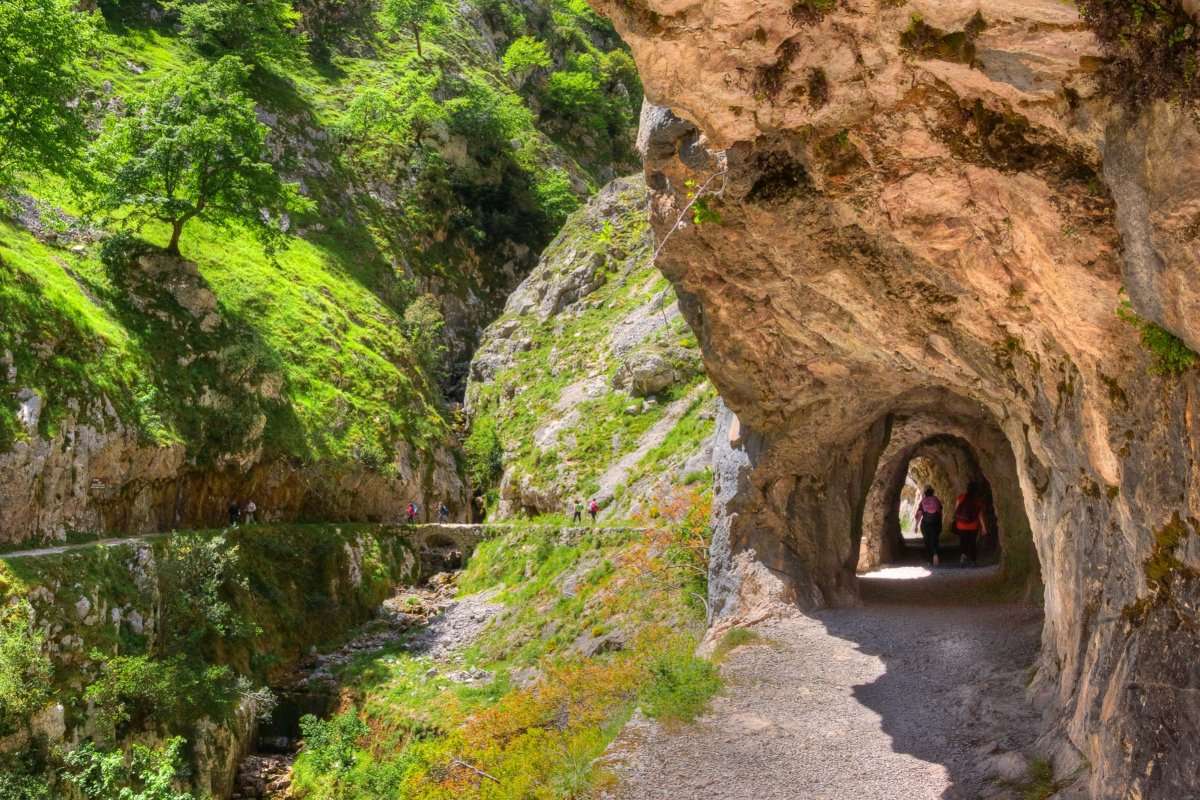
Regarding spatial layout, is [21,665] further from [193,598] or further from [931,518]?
[931,518]

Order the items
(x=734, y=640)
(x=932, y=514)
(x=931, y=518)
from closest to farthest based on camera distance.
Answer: (x=734, y=640) < (x=932, y=514) < (x=931, y=518)

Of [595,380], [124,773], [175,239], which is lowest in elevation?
[124,773]

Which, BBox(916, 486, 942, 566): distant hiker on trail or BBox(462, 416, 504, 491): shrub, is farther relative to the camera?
BBox(462, 416, 504, 491): shrub

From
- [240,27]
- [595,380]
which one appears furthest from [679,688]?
[240,27]

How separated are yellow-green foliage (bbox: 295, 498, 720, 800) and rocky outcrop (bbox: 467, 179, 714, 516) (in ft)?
10.9

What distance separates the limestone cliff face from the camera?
5324mm

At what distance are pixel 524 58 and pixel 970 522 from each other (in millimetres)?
54471

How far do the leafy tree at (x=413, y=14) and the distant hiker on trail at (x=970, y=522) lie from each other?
170ft

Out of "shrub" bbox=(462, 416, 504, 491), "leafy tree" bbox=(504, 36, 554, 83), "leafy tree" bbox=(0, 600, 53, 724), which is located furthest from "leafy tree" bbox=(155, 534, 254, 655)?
"leafy tree" bbox=(504, 36, 554, 83)

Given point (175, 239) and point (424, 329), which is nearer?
point (175, 239)

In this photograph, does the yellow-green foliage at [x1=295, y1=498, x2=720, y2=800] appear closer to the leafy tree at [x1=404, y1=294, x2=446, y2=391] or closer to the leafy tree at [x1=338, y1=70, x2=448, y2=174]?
the leafy tree at [x1=404, y1=294, x2=446, y2=391]

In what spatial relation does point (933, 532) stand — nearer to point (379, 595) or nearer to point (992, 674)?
point (992, 674)

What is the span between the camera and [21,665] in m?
14.1

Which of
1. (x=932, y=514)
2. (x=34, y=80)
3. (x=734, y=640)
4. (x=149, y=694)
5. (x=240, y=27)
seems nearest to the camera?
(x=734, y=640)
